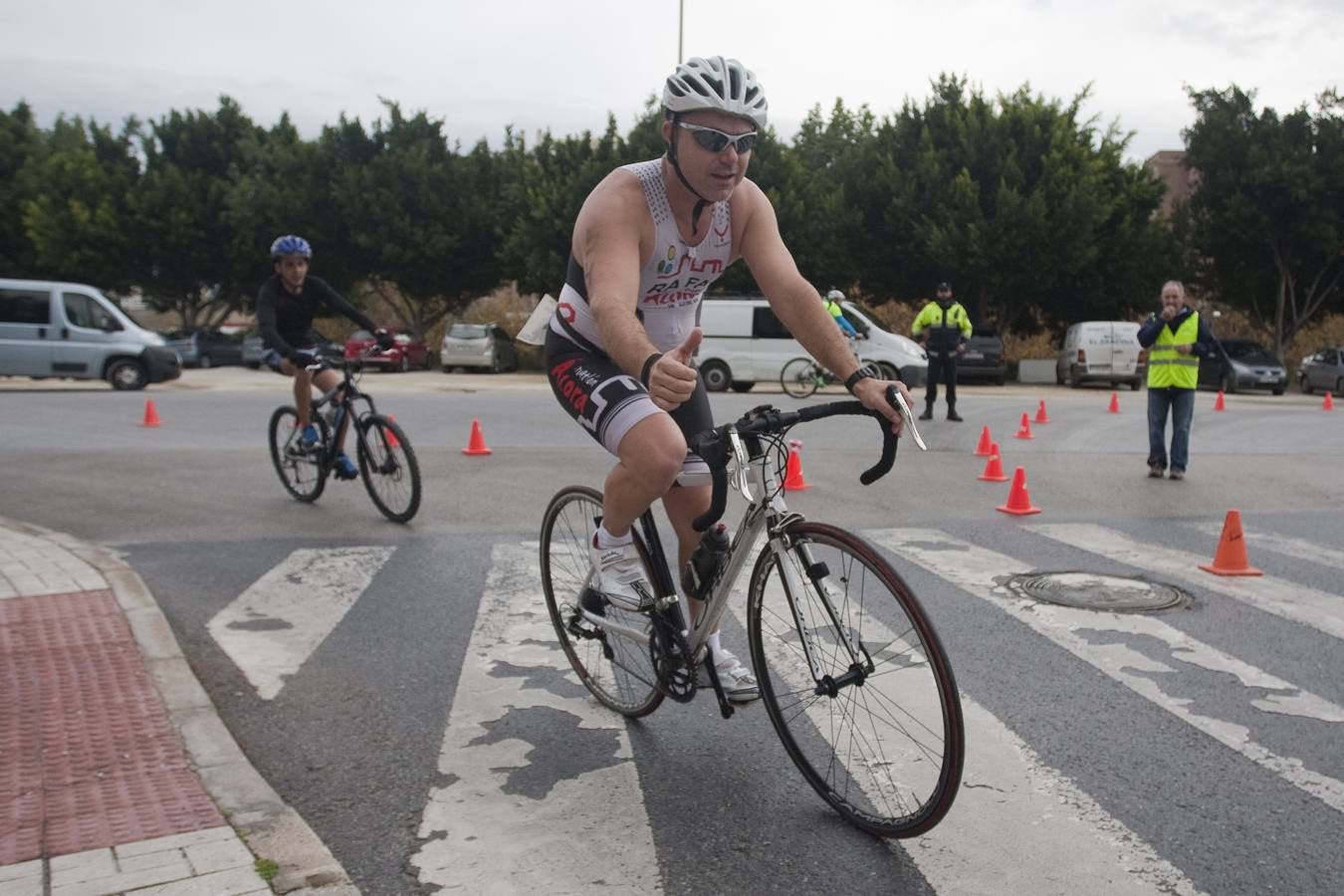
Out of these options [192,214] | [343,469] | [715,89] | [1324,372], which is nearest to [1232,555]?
[715,89]

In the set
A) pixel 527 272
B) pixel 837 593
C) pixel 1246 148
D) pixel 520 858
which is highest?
pixel 1246 148

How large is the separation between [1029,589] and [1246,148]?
111ft

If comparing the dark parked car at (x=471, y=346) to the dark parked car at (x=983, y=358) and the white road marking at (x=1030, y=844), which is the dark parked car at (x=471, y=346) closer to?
the dark parked car at (x=983, y=358)

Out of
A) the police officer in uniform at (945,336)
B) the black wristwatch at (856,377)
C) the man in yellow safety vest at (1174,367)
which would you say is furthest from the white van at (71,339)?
the black wristwatch at (856,377)

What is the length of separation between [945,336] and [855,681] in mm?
13349

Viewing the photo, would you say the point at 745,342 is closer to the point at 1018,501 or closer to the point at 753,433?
the point at 1018,501

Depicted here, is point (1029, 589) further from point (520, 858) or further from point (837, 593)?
point (520, 858)

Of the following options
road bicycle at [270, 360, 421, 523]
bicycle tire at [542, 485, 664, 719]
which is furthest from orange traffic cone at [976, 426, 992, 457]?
bicycle tire at [542, 485, 664, 719]

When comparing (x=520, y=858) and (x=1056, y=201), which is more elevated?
(x=1056, y=201)

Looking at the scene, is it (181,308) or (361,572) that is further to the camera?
(181,308)

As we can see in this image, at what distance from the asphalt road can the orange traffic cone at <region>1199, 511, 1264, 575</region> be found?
17cm

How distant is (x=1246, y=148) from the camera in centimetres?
3547

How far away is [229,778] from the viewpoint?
143 inches

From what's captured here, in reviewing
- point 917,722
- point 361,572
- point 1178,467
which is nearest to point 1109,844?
point 917,722
